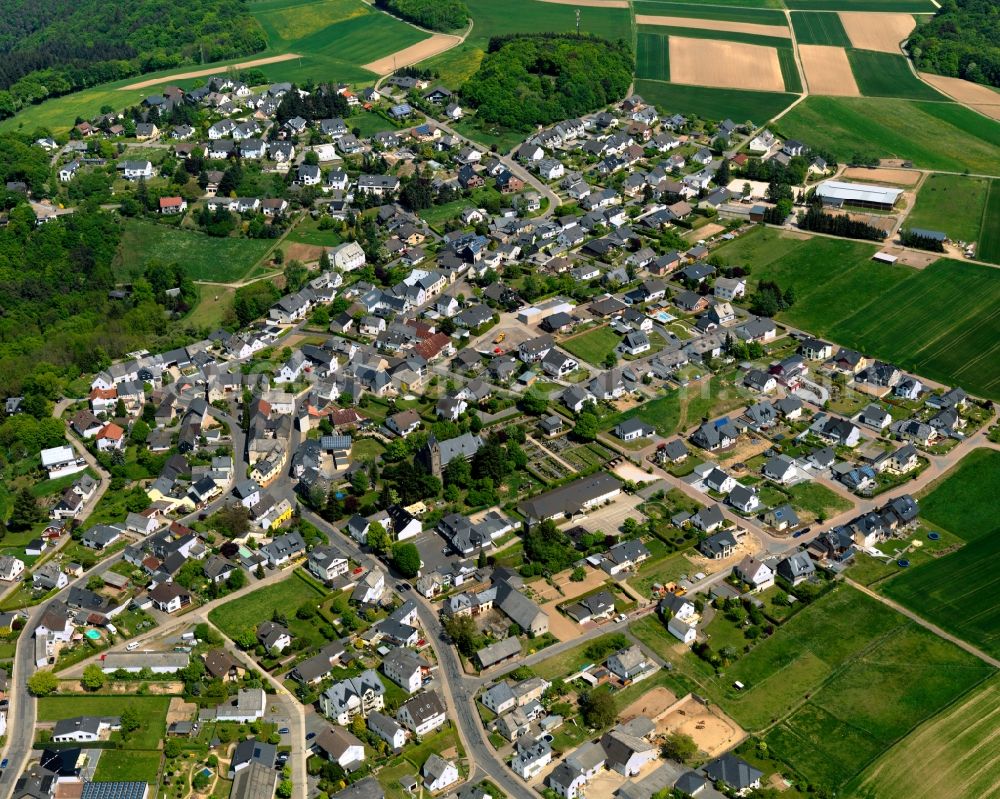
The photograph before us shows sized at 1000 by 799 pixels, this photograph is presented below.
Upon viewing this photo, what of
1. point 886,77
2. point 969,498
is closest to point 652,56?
point 886,77

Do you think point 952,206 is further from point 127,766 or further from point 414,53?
point 127,766

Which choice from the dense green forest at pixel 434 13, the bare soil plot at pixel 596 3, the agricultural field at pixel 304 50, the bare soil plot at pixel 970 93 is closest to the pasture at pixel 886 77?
the bare soil plot at pixel 970 93

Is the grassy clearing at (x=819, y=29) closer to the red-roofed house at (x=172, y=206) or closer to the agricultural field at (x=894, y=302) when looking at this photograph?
the agricultural field at (x=894, y=302)

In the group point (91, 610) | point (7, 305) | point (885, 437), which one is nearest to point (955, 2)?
point (885, 437)

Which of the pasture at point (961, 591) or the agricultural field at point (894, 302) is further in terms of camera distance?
the agricultural field at point (894, 302)

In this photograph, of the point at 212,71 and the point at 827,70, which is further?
the point at 212,71

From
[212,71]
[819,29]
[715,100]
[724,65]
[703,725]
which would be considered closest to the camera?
[703,725]

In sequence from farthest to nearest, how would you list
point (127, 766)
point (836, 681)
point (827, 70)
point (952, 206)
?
point (827, 70) < point (952, 206) < point (836, 681) < point (127, 766)
